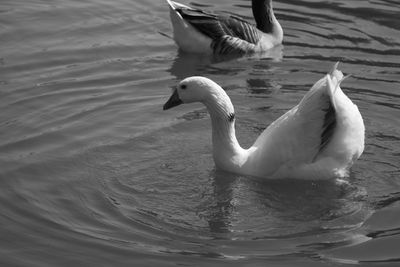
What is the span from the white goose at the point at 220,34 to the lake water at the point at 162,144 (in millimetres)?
240

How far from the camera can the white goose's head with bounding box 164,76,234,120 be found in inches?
402

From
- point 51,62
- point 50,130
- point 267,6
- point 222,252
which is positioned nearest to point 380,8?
point 267,6

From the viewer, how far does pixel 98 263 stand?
8398 mm

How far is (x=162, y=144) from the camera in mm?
11211

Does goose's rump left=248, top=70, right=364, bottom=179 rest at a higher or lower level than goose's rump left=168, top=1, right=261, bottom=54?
lower

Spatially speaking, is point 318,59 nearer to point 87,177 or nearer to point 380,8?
point 380,8

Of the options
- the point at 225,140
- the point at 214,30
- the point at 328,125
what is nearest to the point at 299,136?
the point at 328,125

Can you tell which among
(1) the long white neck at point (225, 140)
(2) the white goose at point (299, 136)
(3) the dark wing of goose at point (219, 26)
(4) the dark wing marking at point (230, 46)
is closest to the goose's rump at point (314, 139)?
(2) the white goose at point (299, 136)

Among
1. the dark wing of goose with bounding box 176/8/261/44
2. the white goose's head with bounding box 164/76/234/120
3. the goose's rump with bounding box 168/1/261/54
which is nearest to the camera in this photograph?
the white goose's head with bounding box 164/76/234/120

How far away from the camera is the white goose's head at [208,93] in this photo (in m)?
10.2

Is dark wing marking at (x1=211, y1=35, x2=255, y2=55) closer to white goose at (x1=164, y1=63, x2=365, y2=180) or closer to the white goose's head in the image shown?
white goose at (x1=164, y1=63, x2=365, y2=180)

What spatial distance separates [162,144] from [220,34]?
4.53 meters

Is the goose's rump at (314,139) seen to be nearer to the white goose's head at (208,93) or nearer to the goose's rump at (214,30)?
the white goose's head at (208,93)

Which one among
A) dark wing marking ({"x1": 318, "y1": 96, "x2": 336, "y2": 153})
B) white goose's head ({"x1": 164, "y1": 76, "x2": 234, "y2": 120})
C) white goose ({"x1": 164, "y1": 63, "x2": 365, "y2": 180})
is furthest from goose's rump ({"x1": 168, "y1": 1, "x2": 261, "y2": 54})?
dark wing marking ({"x1": 318, "y1": 96, "x2": 336, "y2": 153})
